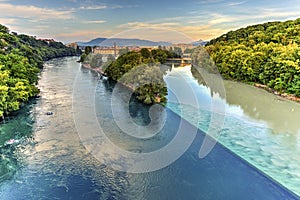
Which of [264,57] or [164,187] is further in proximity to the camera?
[264,57]

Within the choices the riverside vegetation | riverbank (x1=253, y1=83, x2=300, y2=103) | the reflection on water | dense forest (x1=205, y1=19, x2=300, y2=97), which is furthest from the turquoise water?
dense forest (x1=205, y1=19, x2=300, y2=97)

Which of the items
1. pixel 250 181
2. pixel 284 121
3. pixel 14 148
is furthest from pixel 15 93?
pixel 284 121

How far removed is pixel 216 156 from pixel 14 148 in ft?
27.4

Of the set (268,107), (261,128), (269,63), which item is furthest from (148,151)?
(269,63)

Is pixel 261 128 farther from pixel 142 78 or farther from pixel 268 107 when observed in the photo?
pixel 142 78

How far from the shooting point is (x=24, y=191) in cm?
822

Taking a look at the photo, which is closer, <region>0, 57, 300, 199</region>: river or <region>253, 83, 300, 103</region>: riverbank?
<region>0, 57, 300, 199</region>: river

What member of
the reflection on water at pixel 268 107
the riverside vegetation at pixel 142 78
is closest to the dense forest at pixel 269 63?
the reflection on water at pixel 268 107

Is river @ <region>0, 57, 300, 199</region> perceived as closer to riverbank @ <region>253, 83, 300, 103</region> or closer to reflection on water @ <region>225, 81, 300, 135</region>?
reflection on water @ <region>225, 81, 300, 135</region>

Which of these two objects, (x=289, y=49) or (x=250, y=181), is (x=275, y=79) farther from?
(x=250, y=181)

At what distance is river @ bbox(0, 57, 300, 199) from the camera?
8391mm

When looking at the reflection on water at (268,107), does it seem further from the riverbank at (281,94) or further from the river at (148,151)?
the riverbank at (281,94)

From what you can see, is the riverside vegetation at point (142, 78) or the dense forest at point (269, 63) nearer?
the riverside vegetation at point (142, 78)

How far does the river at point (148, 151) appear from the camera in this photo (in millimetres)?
8391
